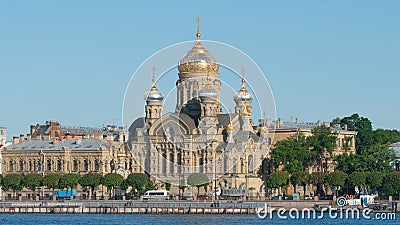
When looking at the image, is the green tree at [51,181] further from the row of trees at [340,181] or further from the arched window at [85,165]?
the row of trees at [340,181]


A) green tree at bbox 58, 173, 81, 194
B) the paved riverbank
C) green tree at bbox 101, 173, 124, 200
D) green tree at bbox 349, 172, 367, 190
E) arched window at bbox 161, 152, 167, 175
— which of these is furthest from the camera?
arched window at bbox 161, 152, 167, 175

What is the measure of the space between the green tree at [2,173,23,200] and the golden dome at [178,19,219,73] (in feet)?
64.4

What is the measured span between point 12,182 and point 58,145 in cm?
767

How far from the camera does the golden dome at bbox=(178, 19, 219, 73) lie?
128000 mm

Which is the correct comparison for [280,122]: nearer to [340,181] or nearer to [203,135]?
[203,135]

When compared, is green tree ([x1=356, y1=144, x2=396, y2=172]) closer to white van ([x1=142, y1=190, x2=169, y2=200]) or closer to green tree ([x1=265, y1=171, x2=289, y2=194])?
green tree ([x1=265, y1=171, x2=289, y2=194])

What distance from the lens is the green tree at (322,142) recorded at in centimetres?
12194

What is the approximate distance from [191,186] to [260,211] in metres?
18.5

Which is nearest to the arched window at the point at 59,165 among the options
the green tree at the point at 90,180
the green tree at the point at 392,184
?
the green tree at the point at 90,180

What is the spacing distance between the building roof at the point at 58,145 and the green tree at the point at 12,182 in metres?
5.96

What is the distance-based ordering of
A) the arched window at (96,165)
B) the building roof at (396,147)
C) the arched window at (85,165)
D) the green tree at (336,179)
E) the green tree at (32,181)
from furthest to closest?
the building roof at (396,147), the arched window at (85,165), the arched window at (96,165), the green tree at (32,181), the green tree at (336,179)

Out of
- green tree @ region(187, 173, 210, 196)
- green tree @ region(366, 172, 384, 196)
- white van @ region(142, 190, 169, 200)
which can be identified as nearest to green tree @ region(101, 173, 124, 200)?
white van @ region(142, 190, 169, 200)

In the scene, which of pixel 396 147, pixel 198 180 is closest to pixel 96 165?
pixel 198 180

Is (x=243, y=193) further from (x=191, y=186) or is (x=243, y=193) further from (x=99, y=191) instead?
(x=99, y=191)
